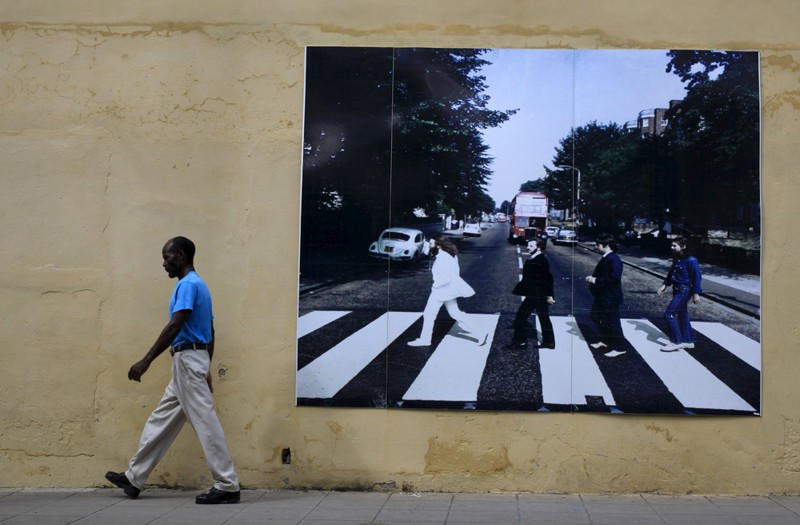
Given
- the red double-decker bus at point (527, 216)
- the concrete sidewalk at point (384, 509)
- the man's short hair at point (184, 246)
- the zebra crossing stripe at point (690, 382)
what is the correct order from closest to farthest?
the concrete sidewalk at point (384, 509)
the man's short hair at point (184, 246)
the zebra crossing stripe at point (690, 382)
the red double-decker bus at point (527, 216)

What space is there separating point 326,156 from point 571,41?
2.18 m

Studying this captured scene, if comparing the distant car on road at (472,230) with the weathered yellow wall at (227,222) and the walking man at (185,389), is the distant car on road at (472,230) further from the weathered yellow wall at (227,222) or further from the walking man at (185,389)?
the walking man at (185,389)

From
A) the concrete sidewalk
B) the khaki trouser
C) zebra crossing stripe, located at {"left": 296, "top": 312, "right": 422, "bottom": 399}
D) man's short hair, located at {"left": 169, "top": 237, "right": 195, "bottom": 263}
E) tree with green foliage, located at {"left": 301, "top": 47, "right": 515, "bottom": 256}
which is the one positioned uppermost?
tree with green foliage, located at {"left": 301, "top": 47, "right": 515, "bottom": 256}

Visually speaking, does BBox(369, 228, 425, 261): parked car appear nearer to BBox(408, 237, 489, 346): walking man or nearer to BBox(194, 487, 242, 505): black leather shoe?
BBox(408, 237, 489, 346): walking man

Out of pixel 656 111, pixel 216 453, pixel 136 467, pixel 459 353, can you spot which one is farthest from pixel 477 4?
pixel 136 467

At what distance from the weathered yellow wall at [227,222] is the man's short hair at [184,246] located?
0.39m

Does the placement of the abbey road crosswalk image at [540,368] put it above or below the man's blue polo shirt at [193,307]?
below

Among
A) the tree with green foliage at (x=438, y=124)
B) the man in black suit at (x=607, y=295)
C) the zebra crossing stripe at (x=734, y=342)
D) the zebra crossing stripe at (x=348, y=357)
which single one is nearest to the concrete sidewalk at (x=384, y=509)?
the zebra crossing stripe at (x=348, y=357)

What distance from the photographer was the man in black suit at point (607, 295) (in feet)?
22.9

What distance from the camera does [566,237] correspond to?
7.11 m

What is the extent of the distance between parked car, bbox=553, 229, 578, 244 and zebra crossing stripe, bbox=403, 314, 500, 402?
0.80 meters

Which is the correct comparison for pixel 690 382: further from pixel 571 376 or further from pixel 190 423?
pixel 190 423

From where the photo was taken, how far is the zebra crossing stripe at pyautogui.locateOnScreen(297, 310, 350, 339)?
7137 mm

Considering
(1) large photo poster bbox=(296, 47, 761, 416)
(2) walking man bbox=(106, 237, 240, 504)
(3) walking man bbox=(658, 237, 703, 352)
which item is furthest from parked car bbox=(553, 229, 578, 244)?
(2) walking man bbox=(106, 237, 240, 504)
